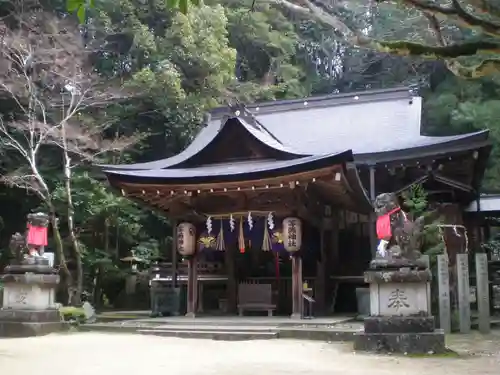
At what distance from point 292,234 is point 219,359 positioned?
5371mm

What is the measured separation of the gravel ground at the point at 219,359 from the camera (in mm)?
6859

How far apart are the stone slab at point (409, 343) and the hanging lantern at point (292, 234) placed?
4.42 metres

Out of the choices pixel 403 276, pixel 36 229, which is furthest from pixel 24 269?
pixel 403 276

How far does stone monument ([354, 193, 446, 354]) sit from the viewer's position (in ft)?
27.8

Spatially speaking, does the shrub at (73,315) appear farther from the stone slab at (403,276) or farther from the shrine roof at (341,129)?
the stone slab at (403,276)

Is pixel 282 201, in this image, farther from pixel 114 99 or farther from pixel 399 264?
pixel 114 99

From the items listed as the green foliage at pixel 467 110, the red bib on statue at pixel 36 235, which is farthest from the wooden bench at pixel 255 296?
the green foliage at pixel 467 110

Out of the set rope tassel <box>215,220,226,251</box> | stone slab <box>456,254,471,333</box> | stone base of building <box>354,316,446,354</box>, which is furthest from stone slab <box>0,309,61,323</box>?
stone slab <box>456,254,471,333</box>

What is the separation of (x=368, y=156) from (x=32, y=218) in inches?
331

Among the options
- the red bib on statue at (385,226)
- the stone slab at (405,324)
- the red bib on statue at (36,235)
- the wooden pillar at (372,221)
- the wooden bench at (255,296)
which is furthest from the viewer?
the wooden pillar at (372,221)

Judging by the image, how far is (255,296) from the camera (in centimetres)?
1380

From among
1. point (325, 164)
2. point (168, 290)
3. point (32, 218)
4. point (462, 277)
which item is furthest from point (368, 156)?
point (32, 218)

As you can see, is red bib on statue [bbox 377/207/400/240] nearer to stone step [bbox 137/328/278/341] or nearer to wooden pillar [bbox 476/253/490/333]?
stone step [bbox 137/328/278/341]

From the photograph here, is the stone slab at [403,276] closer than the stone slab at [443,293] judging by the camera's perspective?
Yes
